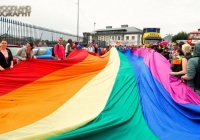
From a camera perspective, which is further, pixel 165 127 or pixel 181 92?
pixel 181 92

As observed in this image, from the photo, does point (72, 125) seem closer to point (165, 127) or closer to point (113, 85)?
point (165, 127)

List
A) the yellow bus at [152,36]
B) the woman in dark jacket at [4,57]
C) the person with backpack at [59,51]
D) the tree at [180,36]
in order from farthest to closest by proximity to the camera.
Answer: the tree at [180,36] → the yellow bus at [152,36] → the person with backpack at [59,51] → the woman in dark jacket at [4,57]

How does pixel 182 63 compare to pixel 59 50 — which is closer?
pixel 182 63

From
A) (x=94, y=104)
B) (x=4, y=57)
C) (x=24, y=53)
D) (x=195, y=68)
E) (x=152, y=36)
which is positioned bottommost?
(x=94, y=104)

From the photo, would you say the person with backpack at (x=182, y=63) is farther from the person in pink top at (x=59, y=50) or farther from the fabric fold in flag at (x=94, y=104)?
the person in pink top at (x=59, y=50)

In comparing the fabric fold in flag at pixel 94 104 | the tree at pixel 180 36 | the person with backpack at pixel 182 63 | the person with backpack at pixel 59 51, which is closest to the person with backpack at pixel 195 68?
the fabric fold in flag at pixel 94 104

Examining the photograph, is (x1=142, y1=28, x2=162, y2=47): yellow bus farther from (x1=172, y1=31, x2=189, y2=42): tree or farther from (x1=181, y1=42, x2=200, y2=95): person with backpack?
(x1=172, y1=31, x2=189, y2=42): tree

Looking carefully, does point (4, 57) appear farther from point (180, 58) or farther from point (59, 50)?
point (180, 58)

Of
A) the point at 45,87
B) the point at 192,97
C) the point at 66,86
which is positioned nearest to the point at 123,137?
the point at 192,97

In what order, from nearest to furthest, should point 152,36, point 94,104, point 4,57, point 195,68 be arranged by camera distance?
point 94,104, point 195,68, point 4,57, point 152,36

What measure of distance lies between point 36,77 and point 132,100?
8.26 ft

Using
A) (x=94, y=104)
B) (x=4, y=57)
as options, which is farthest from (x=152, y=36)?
(x=94, y=104)

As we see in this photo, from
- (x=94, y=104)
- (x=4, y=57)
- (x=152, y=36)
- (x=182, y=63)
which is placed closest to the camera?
(x=94, y=104)

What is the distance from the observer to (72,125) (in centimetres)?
229
